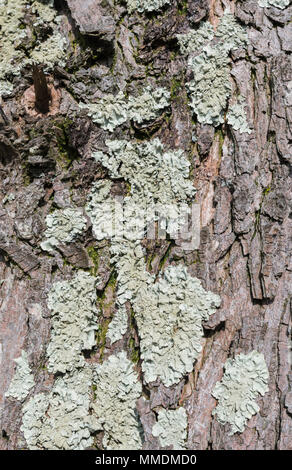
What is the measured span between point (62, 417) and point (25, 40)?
188cm

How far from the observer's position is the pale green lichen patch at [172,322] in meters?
1.85

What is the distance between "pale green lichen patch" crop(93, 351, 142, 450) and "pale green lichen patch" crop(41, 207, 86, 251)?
59cm

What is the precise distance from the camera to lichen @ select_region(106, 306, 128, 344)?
195 cm

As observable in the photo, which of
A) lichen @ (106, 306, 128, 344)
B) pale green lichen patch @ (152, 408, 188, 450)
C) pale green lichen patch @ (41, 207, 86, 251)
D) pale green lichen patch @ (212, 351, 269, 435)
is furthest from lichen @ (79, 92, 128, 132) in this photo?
pale green lichen patch @ (152, 408, 188, 450)

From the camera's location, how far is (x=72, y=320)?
198 centimetres

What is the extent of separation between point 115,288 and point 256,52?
1.27 metres

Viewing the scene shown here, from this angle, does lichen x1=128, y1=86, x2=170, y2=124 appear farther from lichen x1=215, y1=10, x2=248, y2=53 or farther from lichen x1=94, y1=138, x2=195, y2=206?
lichen x1=215, y1=10, x2=248, y2=53

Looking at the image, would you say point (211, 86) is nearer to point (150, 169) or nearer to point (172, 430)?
point (150, 169)

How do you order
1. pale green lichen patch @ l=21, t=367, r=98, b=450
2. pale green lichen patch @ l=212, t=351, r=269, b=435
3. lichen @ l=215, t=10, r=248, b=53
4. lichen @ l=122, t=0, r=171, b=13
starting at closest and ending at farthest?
pale green lichen patch @ l=212, t=351, r=269, b=435
pale green lichen patch @ l=21, t=367, r=98, b=450
lichen @ l=215, t=10, r=248, b=53
lichen @ l=122, t=0, r=171, b=13

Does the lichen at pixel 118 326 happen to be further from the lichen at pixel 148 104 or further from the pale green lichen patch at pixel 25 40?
the pale green lichen patch at pixel 25 40

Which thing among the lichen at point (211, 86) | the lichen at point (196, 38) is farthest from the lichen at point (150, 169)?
the lichen at point (196, 38)

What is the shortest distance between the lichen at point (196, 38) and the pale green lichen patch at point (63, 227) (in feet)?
3.04

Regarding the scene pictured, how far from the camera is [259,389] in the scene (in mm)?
1788

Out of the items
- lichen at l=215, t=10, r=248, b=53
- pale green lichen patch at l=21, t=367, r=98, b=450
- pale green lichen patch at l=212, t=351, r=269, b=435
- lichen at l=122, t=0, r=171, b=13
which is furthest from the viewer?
lichen at l=122, t=0, r=171, b=13
